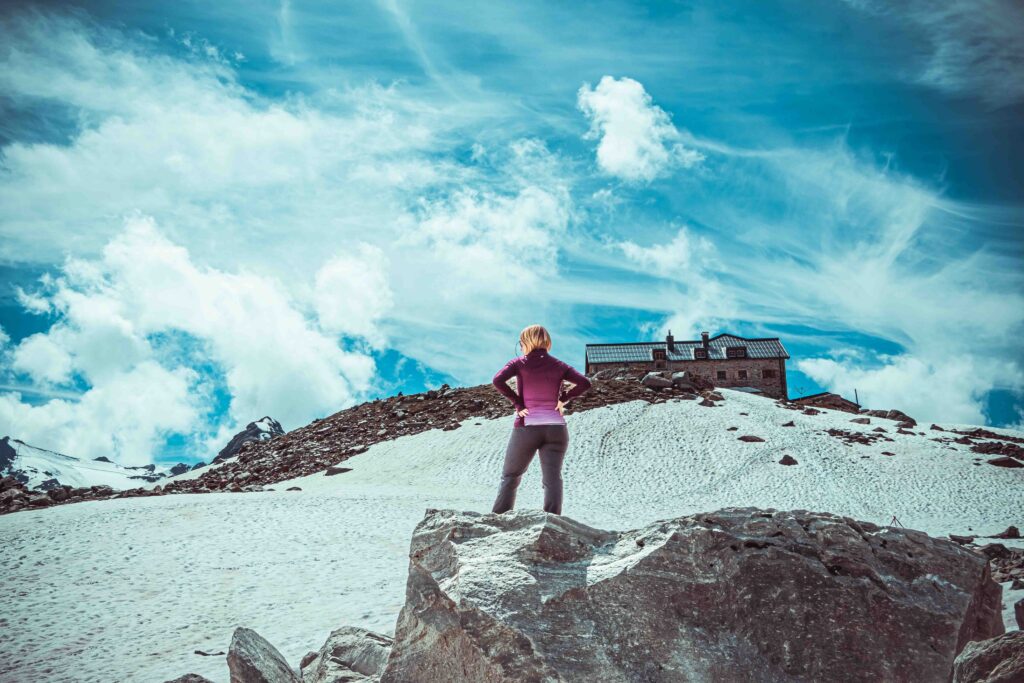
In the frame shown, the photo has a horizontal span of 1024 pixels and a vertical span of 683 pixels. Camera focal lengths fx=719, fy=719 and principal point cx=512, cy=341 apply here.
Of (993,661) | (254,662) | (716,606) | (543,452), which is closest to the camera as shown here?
(993,661)

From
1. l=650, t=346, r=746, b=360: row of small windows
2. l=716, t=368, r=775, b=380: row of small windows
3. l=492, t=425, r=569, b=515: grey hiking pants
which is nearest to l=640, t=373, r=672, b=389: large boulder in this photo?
l=650, t=346, r=746, b=360: row of small windows

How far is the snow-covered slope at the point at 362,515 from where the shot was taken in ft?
29.7

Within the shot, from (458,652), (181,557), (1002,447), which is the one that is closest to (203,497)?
(181,557)

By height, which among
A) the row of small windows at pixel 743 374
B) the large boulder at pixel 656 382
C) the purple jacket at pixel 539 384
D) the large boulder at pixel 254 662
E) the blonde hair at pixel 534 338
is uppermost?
the row of small windows at pixel 743 374

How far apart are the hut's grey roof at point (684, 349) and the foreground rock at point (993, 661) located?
55080 mm

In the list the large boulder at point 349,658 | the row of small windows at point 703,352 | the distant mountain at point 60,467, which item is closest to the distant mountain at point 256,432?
the row of small windows at point 703,352

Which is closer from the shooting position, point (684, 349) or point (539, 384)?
point (539, 384)

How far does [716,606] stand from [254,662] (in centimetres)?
377

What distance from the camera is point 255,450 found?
36.8m

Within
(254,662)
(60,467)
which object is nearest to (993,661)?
(254,662)

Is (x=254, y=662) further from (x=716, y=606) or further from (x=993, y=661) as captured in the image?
→ (x=993, y=661)

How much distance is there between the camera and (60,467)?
13925 centimetres

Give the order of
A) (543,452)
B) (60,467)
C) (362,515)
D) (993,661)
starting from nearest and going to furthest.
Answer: (993,661)
(543,452)
(362,515)
(60,467)

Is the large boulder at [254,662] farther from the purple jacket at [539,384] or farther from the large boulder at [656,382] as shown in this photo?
the large boulder at [656,382]
